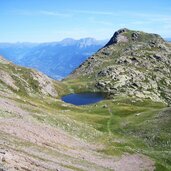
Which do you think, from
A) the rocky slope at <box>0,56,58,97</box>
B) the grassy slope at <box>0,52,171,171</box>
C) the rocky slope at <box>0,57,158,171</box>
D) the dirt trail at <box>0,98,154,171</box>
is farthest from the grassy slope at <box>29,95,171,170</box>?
the rocky slope at <box>0,56,58,97</box>

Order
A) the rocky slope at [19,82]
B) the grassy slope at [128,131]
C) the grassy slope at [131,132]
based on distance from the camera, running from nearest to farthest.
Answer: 1. the grassy slope at [128,131]
2. the grassy slope at [131,132]
3. the rocky slope at [19,82]

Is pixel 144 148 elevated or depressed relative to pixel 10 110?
depressed

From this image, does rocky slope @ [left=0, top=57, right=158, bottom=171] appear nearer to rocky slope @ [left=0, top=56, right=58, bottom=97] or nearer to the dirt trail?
the dirt trail

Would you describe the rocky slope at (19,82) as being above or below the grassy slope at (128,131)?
above

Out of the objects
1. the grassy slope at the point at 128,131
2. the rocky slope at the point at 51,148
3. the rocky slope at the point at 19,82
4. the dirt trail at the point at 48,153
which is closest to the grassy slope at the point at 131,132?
the grassy slope at the point at 128,131

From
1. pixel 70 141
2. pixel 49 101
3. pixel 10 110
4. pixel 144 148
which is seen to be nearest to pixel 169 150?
pixel 144 148

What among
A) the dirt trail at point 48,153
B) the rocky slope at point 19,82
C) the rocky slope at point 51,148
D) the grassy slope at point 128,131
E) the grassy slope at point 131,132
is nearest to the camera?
the dirt trail at point 48,153

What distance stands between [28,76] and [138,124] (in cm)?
10667

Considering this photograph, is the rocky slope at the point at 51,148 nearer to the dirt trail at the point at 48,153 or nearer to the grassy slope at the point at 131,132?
the dirt trail at the point at 48,153

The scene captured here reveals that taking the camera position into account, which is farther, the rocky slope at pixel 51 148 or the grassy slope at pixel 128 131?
the grassy slope at pixel 128 131

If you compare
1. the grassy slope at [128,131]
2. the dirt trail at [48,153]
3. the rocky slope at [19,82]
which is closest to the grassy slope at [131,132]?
the grassy slope at [128,131]

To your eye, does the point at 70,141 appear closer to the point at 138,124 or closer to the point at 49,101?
the point at 138,124

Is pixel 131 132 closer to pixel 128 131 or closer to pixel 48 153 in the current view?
pixel 128 131

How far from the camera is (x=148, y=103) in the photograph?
187625 millimetres
